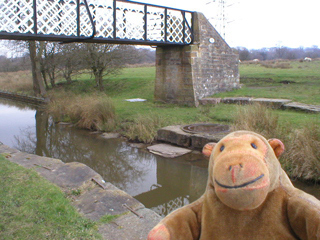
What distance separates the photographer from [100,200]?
181 inches

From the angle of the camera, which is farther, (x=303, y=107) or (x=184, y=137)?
(x=303, y=107)

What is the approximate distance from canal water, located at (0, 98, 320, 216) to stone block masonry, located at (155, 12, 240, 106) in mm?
4704

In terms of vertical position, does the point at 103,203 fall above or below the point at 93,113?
below

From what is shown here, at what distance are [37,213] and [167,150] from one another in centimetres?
517

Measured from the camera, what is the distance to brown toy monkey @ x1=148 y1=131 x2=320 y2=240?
67.5 inches

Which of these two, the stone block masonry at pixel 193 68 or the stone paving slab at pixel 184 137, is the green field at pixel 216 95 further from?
the stone paving slab at pixel 184 137

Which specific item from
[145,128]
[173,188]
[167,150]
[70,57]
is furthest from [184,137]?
[70,57]

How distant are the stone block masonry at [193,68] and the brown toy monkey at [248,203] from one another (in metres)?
12.0

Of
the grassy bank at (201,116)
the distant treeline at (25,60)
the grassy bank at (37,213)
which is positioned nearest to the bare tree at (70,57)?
the distant treeline at (25,60)

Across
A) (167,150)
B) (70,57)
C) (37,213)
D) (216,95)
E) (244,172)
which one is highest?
(70,57)

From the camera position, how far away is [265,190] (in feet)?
5.67

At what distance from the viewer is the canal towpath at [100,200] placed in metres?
3.83

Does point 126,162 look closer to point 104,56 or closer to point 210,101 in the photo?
point 210,101

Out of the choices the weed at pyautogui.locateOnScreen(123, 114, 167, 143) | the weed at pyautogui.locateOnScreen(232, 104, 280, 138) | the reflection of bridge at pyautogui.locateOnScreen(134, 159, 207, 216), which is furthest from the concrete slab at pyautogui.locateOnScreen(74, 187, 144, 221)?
the weed at pyautogui.locateOnScreen(123, 114, 167, 143)
